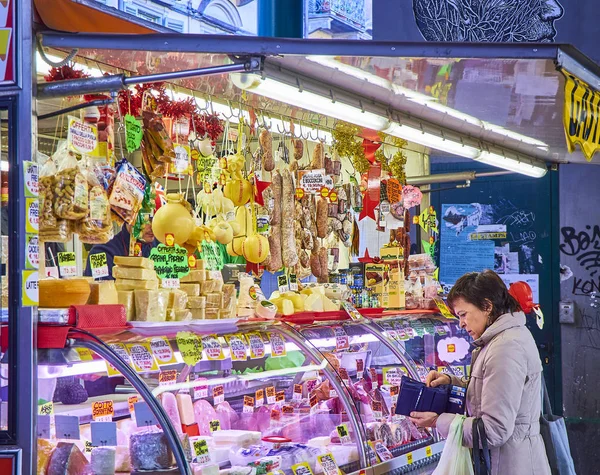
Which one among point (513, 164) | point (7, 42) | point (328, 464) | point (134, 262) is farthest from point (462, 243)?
point (7, 42)

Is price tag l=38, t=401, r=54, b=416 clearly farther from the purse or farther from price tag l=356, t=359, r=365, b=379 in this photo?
price tag l=356, t=359, r=365, b=379

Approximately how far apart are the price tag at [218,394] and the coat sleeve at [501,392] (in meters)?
1.23

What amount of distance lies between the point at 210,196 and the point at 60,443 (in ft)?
5.64

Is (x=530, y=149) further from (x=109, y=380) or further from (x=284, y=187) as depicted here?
(x=109, y=380)

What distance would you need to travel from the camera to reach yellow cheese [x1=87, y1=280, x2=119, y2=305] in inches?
138

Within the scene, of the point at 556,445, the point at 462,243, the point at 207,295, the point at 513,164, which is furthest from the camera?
the point at 462,243

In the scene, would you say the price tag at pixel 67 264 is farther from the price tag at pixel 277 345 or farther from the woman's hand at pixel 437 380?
the woman's hand at pixel 437 380

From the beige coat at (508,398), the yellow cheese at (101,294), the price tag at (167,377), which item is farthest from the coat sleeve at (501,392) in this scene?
the yellow cheese at (101,294)

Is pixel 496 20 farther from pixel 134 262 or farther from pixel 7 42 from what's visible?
pixel 7 42

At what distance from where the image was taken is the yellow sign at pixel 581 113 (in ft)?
12.4

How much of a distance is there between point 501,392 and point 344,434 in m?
1.10

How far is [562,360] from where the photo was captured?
328 inches

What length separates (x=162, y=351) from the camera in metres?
3.54

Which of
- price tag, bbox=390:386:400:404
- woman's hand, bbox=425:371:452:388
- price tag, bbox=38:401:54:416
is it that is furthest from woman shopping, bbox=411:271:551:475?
price tag, bbox=38:401:54:416
